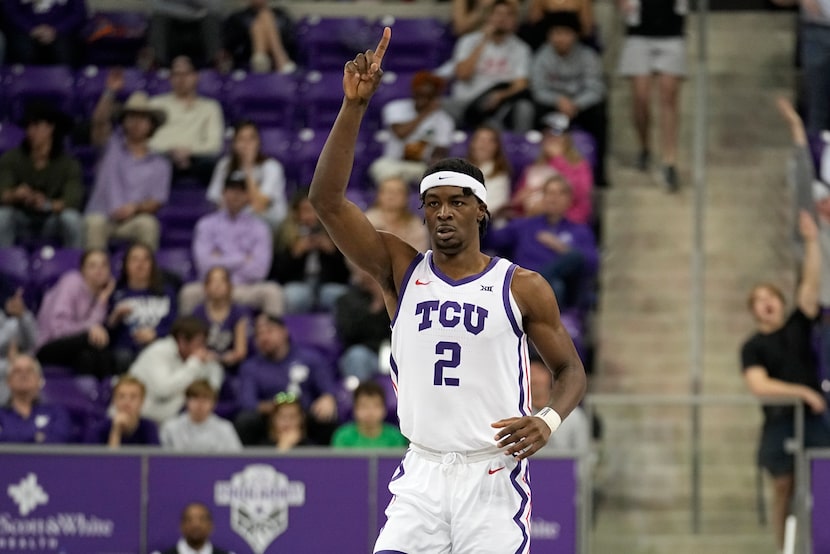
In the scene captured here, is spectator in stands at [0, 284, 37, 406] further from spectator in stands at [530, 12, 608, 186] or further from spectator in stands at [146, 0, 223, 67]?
spectator in stands at [530, 12, 608, 186]

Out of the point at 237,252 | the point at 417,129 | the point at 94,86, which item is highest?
the point at 94,86

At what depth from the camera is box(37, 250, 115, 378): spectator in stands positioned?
487 inches

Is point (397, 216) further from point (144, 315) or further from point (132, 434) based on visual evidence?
point (132, 434)

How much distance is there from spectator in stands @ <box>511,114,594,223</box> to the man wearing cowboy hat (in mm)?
2982

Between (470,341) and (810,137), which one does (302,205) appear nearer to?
(810,137)

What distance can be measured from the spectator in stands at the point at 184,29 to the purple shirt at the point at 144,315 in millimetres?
3415

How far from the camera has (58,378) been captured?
12.2m

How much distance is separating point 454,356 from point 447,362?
0.12 feet

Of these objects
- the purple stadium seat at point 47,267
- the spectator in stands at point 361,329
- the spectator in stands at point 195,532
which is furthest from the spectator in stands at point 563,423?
the purple stadium seat at point 47,267

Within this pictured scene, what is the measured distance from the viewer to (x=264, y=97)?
14.9 m

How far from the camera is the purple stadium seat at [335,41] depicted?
50.2ft

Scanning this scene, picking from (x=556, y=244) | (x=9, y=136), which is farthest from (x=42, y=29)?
(x=556, y=244)

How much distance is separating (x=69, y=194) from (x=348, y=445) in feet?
13.9

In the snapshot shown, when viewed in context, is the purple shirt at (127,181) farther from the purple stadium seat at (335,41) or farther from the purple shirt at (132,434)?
the purple shirt at (132,434)
